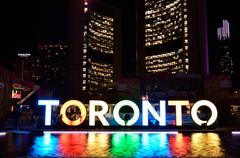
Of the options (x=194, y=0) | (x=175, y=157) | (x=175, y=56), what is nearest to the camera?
(x=175, y=157)

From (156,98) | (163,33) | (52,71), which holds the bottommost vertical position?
(156,98)

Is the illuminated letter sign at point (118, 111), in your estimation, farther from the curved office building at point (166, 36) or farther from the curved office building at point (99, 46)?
the curved office building at point (99, 46)

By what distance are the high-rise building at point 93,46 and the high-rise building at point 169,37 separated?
19.2 meters

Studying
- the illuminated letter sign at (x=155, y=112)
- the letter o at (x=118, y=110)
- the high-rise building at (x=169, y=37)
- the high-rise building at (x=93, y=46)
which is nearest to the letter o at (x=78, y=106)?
the letter o at (x=118, y=110)

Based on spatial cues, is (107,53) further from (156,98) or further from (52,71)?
(156,98)

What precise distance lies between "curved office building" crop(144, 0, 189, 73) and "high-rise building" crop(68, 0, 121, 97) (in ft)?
72.1

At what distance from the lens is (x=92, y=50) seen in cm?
16025

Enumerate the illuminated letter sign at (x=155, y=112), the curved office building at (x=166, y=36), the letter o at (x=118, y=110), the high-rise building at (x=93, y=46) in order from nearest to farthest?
the letter o at (x=118, y=110) → the illuminated letter sign at (x=155, y=112) → the curved office building at (x=166, y=36) → the high-rise building at (x=93, y=46)

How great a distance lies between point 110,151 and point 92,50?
145m

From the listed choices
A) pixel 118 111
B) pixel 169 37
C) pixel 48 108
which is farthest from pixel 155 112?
pixel 169 37

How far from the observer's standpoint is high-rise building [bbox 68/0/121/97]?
5915 inches

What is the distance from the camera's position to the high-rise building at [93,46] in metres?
150

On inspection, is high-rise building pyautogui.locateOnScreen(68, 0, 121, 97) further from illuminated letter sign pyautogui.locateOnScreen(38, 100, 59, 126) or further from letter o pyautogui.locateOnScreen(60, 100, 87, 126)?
illuminated letter sign pyautogui.locateOnScreen(38, 100, 59, 126)

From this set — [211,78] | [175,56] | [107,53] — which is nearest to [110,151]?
[211,78]
